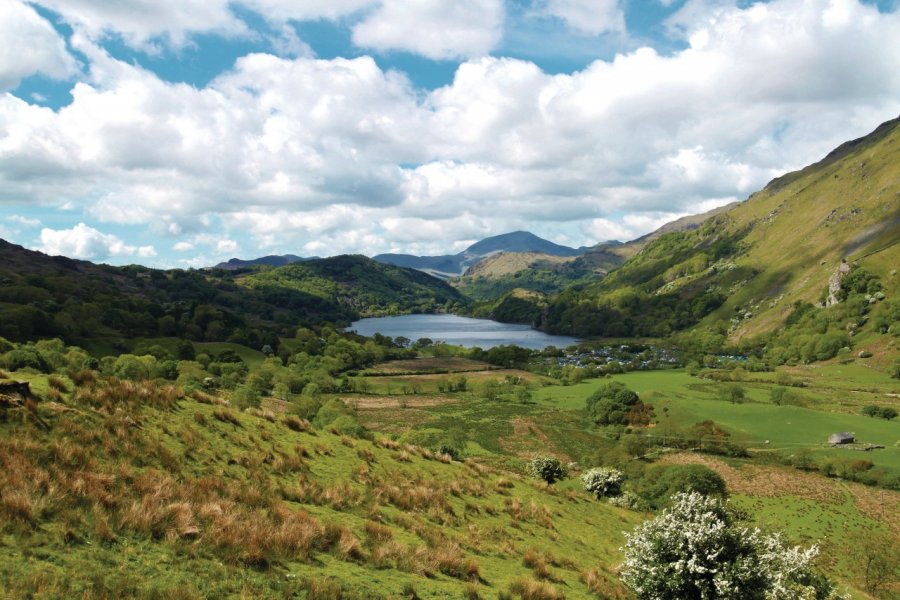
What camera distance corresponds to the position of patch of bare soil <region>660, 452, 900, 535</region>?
64500 millimetres

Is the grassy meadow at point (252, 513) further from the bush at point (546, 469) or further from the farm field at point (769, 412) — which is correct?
→ the farm field at point (769, 412)

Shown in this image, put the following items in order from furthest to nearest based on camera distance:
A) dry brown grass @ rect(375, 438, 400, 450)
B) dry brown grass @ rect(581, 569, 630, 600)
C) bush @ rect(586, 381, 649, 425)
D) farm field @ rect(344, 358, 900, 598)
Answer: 1. bush @ rect(586, 381, 649, 425)
2. farm field @ rect(344, 358, 900, 598)
3. dry brown grass @ rect(375, 438, 400, 450)
4. dry brown grass @ rect(581, 569, 630, 600)

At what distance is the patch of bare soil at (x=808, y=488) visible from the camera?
6450 cm

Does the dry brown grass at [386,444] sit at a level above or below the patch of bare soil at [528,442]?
above

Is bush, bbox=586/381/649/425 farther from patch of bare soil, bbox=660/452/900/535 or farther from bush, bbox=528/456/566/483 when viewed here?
bush, bbox=528/456/566/483

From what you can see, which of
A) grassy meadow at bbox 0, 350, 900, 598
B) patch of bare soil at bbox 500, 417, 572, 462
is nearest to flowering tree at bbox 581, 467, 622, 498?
grassy meadow at bbox 0, 350, 900, 598

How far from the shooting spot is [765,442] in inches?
3947

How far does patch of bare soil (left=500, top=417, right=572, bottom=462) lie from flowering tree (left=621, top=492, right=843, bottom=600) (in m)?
72.8

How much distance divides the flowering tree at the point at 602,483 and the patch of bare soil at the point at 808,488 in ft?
96.0

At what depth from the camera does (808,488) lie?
7231 centimetres

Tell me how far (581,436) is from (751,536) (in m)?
95.2

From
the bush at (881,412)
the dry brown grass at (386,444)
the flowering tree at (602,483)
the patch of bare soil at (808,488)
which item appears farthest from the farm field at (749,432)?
the dry brown grass at (386,444)

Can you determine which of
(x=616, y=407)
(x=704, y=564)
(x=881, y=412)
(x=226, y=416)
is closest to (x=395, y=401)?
(x=616, y=407)

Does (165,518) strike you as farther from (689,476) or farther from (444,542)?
(689,476)
